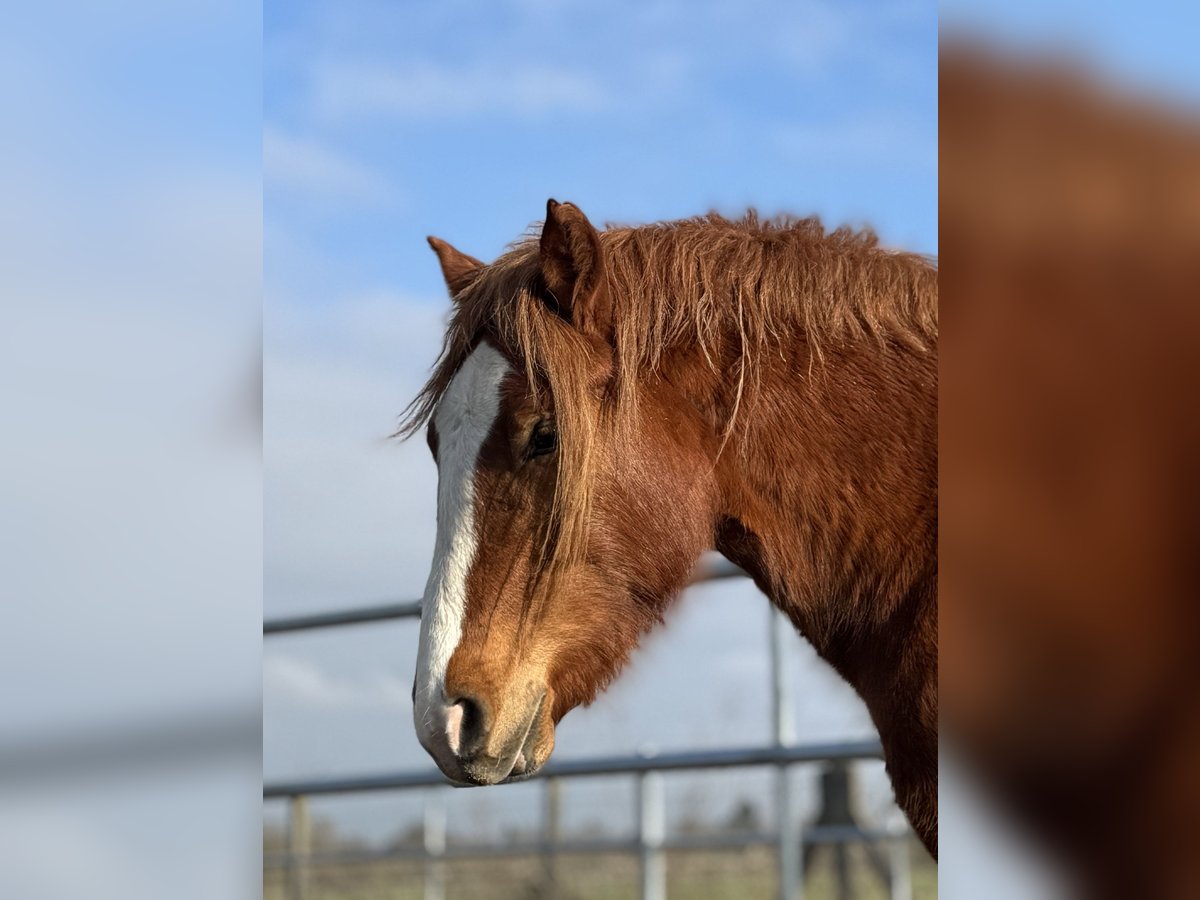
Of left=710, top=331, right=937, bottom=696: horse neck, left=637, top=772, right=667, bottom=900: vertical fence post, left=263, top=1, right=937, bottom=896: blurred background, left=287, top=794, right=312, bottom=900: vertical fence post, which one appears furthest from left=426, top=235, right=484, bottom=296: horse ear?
left=637, top=772, right=667, bottom=900: vertical fence post

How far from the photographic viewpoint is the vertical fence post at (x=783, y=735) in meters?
1.17

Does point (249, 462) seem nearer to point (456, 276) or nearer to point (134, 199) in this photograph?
point (134, 199)

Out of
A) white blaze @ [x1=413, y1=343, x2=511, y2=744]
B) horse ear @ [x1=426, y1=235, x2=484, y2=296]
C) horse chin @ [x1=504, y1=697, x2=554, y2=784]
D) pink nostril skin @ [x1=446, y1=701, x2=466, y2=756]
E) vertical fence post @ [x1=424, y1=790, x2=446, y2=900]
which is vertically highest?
horse ear @ [x1=426, y1=235, x2=484, y2=296]

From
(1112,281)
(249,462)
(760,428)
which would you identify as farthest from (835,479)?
(1112,281)

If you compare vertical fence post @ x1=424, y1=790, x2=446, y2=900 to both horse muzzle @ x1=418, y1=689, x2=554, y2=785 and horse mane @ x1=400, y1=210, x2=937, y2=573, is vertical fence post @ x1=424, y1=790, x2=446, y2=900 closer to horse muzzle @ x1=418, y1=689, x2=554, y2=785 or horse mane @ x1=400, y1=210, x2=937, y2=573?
horse muzzle @ x1=418, y1=689, x2=554, y2=785

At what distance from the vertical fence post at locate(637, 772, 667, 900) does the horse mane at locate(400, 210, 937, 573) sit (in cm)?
72

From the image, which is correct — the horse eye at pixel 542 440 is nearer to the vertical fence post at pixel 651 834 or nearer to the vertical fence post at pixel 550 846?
the vertical fence post at pixel 651 834

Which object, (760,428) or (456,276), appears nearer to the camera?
(760,428)

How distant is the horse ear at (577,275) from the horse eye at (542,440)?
0.32 ft

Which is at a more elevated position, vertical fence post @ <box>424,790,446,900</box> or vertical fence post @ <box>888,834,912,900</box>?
vertical fence post @ <box>888,834,912,900</box>

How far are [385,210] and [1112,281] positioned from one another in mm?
819

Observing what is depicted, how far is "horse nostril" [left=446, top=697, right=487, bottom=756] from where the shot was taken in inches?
38.4

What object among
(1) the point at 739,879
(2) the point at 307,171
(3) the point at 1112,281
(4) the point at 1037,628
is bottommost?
(1) the point at 739,879

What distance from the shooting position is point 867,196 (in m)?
0.80
